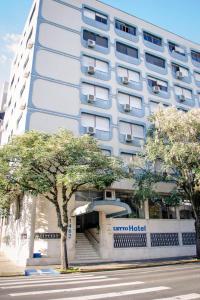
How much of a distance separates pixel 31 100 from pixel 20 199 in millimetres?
8393

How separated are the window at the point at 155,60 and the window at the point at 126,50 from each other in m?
1.69

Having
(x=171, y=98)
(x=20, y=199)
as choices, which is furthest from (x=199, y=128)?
(x=20, y=199)

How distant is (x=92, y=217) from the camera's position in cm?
2283

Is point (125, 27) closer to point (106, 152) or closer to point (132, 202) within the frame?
point (106, 152)

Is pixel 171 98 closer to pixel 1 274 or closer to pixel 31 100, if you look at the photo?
pixel 31 100

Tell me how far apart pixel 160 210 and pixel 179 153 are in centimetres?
765

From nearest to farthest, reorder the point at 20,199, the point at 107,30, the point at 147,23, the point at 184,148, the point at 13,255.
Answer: the point at 184,148 < the point at 13,255 < the point at 20,199 < the point at 107,30 < the point at 147,23

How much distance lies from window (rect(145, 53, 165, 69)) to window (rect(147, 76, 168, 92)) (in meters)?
2.18

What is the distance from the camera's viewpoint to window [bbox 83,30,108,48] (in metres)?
27.1

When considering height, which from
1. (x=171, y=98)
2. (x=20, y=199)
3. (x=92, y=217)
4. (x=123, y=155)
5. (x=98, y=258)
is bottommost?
(x=98, y=258)

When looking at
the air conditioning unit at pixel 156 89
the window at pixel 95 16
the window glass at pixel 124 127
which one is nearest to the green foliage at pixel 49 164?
the window glass at pixel 124 127

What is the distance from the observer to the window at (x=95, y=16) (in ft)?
91.5

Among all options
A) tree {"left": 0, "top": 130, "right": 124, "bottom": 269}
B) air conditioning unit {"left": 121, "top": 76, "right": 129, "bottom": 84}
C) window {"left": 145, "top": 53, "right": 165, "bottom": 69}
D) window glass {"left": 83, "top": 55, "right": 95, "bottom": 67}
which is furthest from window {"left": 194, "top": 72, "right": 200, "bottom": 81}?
tree {"left": 0, "top": 130, "right": 124, "bottom": 269}

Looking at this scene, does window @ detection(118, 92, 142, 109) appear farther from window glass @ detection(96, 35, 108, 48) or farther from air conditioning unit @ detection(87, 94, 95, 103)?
window glass @ detection(96, 35, 108, 48)
